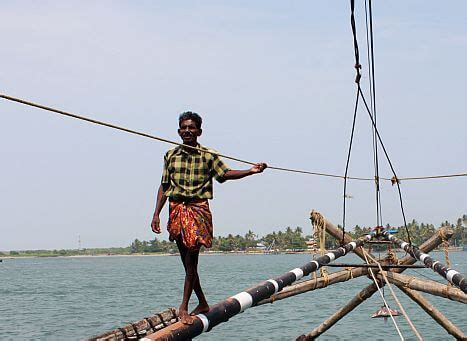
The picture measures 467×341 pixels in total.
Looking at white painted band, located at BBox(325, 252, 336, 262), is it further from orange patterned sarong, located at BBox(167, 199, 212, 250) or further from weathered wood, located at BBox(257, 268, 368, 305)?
orange patterned sarong, located at BBox(167, 199, 212, 250)

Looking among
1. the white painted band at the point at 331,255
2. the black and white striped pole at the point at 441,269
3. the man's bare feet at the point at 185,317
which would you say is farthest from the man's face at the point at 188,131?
the white painted band at the point at 331,255

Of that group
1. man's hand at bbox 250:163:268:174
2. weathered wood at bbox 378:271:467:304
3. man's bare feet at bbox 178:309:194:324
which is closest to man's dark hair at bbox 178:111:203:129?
man's hand at bbox 250:163:268:174

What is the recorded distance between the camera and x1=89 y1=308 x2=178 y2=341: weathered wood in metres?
14.2

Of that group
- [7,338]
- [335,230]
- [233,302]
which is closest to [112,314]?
[7,338]

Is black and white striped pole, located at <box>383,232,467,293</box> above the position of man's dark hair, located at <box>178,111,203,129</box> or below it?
below

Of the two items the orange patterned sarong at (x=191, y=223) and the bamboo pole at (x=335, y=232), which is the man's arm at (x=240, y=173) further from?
the bamboo pole at (x=335, y=232)

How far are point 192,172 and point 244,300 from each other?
1385 millimetres

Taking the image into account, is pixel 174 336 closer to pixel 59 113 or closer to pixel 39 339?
pixel 59 113

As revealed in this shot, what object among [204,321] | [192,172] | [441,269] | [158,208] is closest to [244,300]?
[204,321]

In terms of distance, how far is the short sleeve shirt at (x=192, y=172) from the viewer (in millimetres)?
5484

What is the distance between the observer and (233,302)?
5.80m

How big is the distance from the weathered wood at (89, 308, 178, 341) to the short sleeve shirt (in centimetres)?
890

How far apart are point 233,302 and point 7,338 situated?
1114 inches

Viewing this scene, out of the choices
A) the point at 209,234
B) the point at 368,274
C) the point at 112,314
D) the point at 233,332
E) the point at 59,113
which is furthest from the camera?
the point at 112,314
